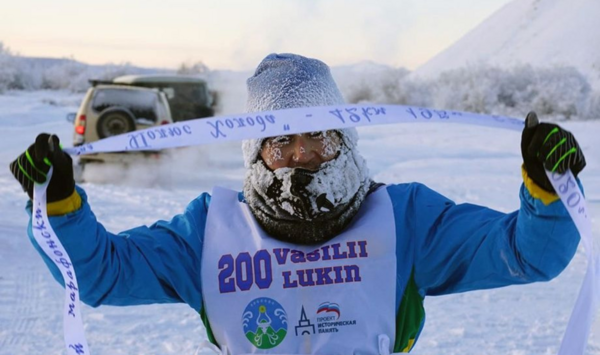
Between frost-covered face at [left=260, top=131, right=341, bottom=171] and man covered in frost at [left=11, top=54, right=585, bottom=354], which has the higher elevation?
frost-covered face at [left=260, top=131, right=341, bottom=171]

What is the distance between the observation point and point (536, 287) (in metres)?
6.15

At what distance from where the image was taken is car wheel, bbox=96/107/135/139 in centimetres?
1090

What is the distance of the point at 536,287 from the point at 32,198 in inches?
189

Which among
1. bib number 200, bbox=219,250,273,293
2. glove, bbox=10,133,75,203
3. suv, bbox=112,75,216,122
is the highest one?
suv, bbox=112,75,216,122

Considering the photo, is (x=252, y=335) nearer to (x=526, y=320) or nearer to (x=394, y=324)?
(x=394, y=324)

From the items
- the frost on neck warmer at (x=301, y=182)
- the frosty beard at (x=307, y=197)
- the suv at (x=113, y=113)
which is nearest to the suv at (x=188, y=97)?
the suv at (x=113, y=113)

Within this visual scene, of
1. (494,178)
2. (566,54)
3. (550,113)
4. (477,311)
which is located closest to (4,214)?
(477,311)

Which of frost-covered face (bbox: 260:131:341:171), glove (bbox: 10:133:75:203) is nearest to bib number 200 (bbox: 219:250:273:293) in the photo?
frost-covered face (bbox: 260:131:341:171)

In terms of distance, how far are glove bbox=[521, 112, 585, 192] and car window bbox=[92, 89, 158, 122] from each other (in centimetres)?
1038

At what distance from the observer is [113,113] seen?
11.1m

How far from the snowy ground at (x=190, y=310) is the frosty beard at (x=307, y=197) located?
2.57 metres

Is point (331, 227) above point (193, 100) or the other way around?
the other way around

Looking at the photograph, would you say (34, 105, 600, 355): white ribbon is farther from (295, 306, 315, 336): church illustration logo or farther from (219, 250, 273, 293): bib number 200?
(295, 306, 315, 336): church illustration logo

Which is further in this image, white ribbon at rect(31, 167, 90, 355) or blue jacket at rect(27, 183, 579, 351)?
blue jacket at rect(27, 183, 579, 351)
